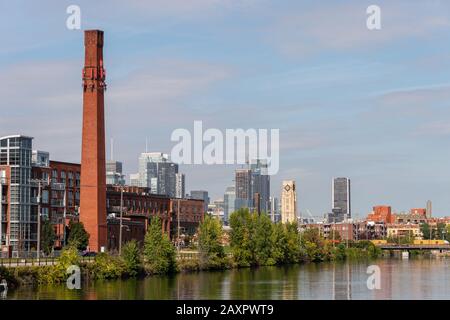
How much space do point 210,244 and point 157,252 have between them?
14926 mm

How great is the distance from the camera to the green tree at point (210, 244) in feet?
354

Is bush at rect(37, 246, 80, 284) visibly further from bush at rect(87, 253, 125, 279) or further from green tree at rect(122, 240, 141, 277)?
green tree at rect(122, 240, 141, 277)

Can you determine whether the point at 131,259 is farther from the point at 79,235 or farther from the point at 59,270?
the point at 79,235

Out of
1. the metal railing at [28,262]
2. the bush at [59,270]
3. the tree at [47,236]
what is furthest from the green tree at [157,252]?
the tree at [47,236]

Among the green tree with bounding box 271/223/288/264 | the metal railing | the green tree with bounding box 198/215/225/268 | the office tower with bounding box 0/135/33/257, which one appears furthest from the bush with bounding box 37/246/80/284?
the green tree with bounding box 271/223/288/264

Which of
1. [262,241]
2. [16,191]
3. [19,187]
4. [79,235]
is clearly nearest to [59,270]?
[79,235]

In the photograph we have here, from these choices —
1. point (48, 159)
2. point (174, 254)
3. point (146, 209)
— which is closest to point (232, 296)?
point (174, 254)

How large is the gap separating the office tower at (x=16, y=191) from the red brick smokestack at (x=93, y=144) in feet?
22.6

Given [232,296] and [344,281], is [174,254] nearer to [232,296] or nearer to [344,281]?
[344,281]

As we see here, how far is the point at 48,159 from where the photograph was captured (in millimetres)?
123938

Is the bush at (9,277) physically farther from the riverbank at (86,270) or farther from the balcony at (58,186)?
the balcony at (58,186)

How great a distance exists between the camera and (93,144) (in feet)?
363

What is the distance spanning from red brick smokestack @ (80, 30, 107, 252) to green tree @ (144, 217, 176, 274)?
17.8 m
